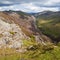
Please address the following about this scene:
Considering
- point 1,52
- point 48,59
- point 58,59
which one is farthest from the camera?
point 1,52

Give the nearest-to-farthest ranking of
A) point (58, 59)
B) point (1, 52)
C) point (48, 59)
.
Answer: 1. point (58, 59)
2. point (48, 59)
3. point (1, 52)

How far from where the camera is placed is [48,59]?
95250mm

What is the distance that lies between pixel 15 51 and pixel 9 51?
5.69m

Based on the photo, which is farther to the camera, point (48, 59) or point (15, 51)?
point (15, 51)

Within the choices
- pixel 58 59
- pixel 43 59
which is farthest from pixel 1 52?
pixel 58 59

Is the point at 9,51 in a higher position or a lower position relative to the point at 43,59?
lower

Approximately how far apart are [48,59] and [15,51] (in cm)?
10645

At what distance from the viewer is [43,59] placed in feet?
321

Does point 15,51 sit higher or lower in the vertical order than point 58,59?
lower

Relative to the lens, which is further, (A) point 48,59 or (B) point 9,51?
(B) point 9,51

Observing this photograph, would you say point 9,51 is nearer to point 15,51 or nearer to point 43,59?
point 15,51

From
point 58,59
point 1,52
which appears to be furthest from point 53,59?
point 1,52

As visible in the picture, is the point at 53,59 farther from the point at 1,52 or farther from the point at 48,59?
the point at 1,52

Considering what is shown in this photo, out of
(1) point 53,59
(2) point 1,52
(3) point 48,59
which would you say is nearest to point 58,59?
(1) point 53,59
